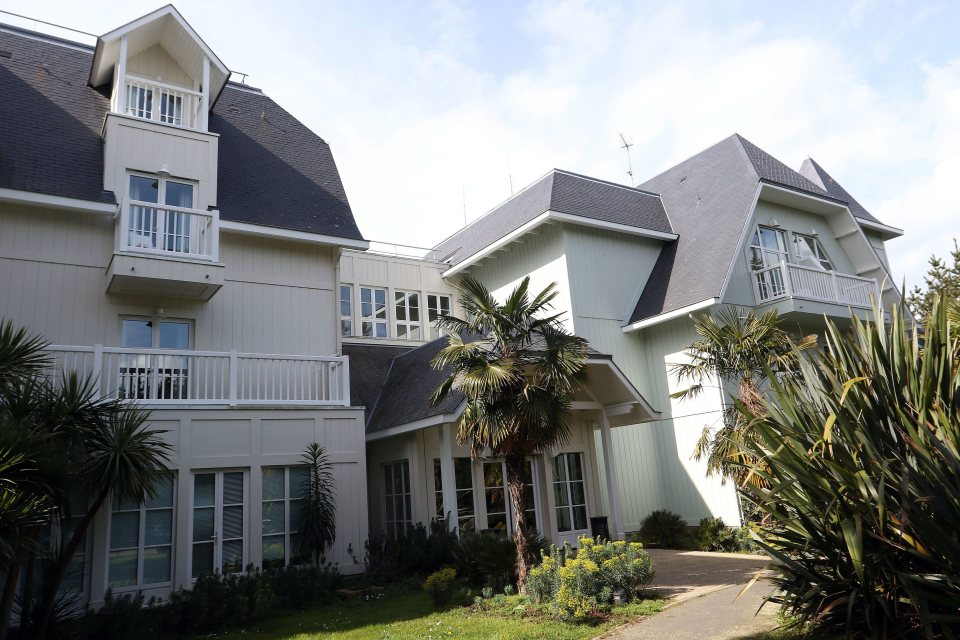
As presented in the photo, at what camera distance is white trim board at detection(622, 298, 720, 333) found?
1745 centimetres

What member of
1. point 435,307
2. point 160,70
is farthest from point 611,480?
point 160,70

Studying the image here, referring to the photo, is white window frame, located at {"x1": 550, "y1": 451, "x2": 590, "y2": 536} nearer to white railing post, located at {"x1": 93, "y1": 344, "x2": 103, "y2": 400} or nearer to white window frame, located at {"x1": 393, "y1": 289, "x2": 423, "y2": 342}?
white window frame, located at {"x1": 393, "y1": 289, "x2": 423, "y2": 342}

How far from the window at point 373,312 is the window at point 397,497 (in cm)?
573

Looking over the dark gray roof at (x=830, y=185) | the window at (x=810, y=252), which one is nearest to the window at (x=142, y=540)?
the window at (x=810, y=252)

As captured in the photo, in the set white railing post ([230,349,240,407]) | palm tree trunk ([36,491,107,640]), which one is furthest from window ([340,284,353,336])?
palm tree trunk ([36,491,107,640])

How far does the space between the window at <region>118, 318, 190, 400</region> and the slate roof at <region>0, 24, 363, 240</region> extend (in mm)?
2624

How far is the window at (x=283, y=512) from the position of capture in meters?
12.6

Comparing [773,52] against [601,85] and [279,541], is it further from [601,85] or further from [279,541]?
[279,541]

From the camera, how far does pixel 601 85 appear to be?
11.5 meters

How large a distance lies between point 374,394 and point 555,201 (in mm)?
7377

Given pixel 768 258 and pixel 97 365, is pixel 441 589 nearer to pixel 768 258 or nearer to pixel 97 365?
pixel 97 365

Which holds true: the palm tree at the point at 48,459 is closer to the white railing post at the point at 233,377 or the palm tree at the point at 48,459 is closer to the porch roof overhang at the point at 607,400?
the white railing post at the point at 233,377

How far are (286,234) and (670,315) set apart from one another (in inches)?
405

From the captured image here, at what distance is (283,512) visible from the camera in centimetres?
1286
